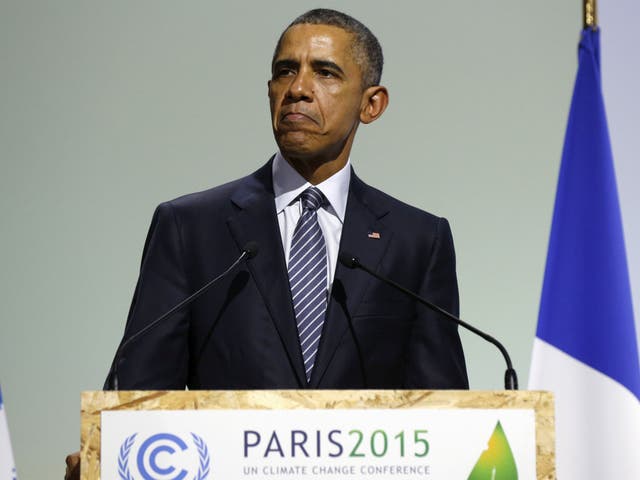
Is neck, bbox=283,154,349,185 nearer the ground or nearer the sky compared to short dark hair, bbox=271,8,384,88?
nearer the ground

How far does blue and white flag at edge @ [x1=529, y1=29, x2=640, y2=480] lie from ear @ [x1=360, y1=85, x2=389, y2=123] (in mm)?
1131

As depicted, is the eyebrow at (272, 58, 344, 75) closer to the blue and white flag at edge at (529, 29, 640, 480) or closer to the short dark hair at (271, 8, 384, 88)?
the short dark hair at (271, 8, 384, 88)

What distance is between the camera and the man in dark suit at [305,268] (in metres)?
2.01

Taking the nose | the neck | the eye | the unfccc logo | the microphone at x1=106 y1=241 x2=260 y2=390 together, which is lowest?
the unfccc logo

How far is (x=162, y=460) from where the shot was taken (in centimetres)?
142

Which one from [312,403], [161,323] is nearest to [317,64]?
[161,323]

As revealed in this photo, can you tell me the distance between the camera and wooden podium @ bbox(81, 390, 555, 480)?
1.43 m

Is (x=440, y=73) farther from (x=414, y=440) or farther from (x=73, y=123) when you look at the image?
(x=414, y=440)

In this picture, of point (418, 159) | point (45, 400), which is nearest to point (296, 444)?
point (45, 400)

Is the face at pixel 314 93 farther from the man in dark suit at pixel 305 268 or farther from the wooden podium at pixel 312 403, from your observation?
the wooden podium at pixel 312 403

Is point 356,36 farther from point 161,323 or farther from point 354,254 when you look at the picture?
point 161,323

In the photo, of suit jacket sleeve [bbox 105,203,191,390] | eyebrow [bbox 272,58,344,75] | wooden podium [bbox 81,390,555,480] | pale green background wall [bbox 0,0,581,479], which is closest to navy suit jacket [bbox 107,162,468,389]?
suit jacket sleeve [bbox 105,203,191,390]

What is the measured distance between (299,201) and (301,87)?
0.25m

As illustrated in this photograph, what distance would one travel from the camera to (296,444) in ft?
4.69
